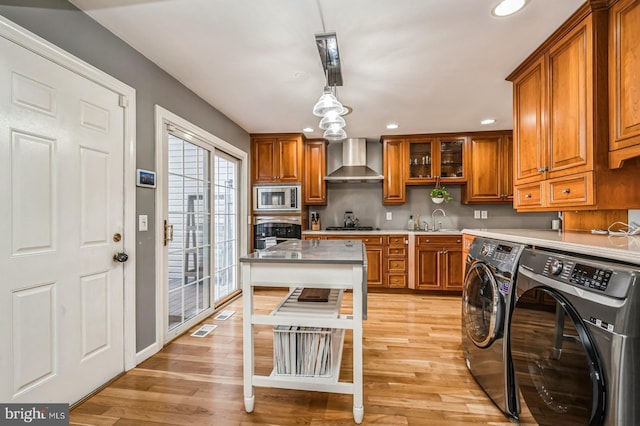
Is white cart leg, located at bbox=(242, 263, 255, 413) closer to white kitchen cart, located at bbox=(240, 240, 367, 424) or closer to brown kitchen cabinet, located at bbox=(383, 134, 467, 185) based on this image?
white kitchen cart, located at bbox=(240, 240, 367, 424)

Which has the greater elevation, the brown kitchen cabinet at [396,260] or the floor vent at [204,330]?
the brown kitchen cabinet at [396,260]

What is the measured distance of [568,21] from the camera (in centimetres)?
176

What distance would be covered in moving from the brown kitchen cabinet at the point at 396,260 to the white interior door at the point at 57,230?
3.20m

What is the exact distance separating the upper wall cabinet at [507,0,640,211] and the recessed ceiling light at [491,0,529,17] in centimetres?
38

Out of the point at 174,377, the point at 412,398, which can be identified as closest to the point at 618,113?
the point at 412,398

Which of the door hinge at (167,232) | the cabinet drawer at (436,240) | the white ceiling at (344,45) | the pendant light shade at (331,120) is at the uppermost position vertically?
the white ceiling at (344,45)

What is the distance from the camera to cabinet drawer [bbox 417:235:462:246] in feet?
13.0

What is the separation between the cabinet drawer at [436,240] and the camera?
3961 mm

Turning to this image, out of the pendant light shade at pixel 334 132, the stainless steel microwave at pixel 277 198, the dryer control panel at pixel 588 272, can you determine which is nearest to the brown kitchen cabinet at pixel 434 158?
the stainless steel microwave at pixel 277 198

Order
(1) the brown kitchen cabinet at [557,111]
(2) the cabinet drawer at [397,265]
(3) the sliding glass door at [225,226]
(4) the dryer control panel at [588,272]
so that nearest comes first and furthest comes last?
(4) the dryer control panel at [588,272]
(1) the brown kitchen cabinet at [557,111]
(3) the sliding glass door at [225,226]
(2) the cabinet drawer at [397,265]

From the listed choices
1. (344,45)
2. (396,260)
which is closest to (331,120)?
(344,45)

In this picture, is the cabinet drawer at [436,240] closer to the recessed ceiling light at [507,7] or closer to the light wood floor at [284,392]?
the light wood floor at [284,392]

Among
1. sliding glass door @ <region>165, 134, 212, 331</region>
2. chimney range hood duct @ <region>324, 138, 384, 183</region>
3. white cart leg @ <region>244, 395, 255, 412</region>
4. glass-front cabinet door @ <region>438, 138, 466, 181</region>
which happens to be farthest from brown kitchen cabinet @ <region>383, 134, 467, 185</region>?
white cart leg @ <region>244, 395, 255, 412</region>

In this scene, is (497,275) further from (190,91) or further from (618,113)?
(190,91)
